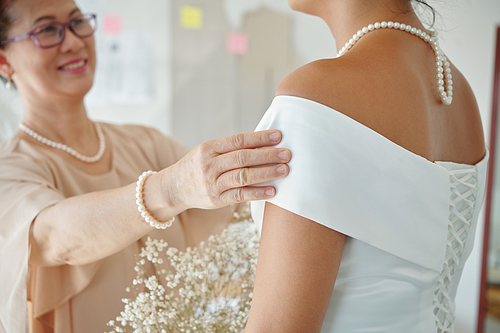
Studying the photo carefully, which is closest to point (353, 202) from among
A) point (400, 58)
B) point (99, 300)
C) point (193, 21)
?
point (400, 58)

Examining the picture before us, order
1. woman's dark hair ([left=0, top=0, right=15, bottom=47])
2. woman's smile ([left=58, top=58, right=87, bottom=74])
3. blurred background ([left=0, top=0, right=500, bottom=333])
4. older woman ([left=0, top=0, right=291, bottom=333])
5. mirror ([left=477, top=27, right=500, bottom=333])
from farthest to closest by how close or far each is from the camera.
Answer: blurred background ([left=0, top=0, right=500, bottom=333]) → mirror ([left=477, top=27, right=500, bottom=333]) → woman's smile ([left=58, top=58, right=87, bottom=74]) → woman's dark hair ([left=0, top=0, right=15, bottom=47]) → older woman ([left=0, top=0, right=291, bottom=333])

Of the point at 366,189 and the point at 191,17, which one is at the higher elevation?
the point at 191,17

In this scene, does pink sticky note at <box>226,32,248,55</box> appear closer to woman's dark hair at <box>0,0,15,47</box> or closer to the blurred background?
the blurred background

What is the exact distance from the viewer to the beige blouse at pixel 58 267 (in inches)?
45.1

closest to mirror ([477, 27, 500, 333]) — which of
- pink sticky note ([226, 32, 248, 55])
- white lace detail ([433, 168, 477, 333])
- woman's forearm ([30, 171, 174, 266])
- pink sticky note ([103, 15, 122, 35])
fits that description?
pink sticky note ([226, 32, 248, 55])

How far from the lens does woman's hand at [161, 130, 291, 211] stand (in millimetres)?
747

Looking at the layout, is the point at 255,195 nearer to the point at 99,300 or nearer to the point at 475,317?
the point at 99,300

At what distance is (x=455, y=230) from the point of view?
93 cm

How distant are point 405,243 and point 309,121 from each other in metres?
0.32

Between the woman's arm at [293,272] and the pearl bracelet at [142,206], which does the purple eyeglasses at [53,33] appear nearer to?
the pearl bracelet at [142,206]

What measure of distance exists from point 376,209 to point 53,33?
1.22m

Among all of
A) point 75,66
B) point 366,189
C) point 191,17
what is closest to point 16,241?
point 75,66

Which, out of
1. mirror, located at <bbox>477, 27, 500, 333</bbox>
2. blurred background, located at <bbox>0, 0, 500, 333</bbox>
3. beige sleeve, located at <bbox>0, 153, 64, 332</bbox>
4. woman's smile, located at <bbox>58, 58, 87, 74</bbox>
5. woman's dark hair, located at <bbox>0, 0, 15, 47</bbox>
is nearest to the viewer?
beige sleeve, located at <bbox>0, 153, 64, 332</bbox>

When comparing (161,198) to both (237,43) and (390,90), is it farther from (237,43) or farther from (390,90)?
(237,43)
